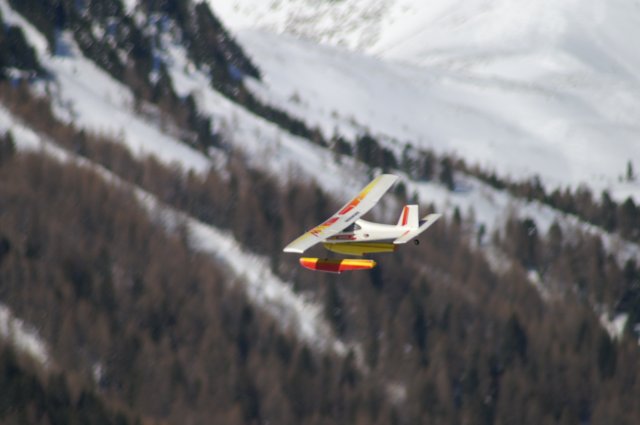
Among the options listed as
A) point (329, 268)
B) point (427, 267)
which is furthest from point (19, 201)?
point (329, 268)

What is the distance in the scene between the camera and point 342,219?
7419cm

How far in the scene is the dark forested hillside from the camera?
504 feet

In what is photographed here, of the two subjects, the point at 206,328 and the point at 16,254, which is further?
the point at 206,328

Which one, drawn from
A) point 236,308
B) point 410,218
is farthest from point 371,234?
point 236,308

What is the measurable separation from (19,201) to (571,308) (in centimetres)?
7898

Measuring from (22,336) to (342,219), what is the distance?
81.3 m

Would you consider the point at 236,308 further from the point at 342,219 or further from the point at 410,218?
the point at 410,218

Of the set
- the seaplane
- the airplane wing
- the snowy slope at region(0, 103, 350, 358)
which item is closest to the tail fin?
the seaplane

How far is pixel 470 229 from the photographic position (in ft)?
633

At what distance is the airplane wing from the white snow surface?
7531 centimetres

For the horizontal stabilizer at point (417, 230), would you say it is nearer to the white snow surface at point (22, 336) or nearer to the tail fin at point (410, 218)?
the tail fin at point (410, 218)

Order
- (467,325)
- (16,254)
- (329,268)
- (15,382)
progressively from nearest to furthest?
(329,268) → (15,382) → (16,254) → (467,325)

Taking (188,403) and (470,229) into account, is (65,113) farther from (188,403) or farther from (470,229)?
(470,229)

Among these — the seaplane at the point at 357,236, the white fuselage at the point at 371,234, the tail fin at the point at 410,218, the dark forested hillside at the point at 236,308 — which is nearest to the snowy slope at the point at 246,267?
the dark forested hillside at the point at 236,308
